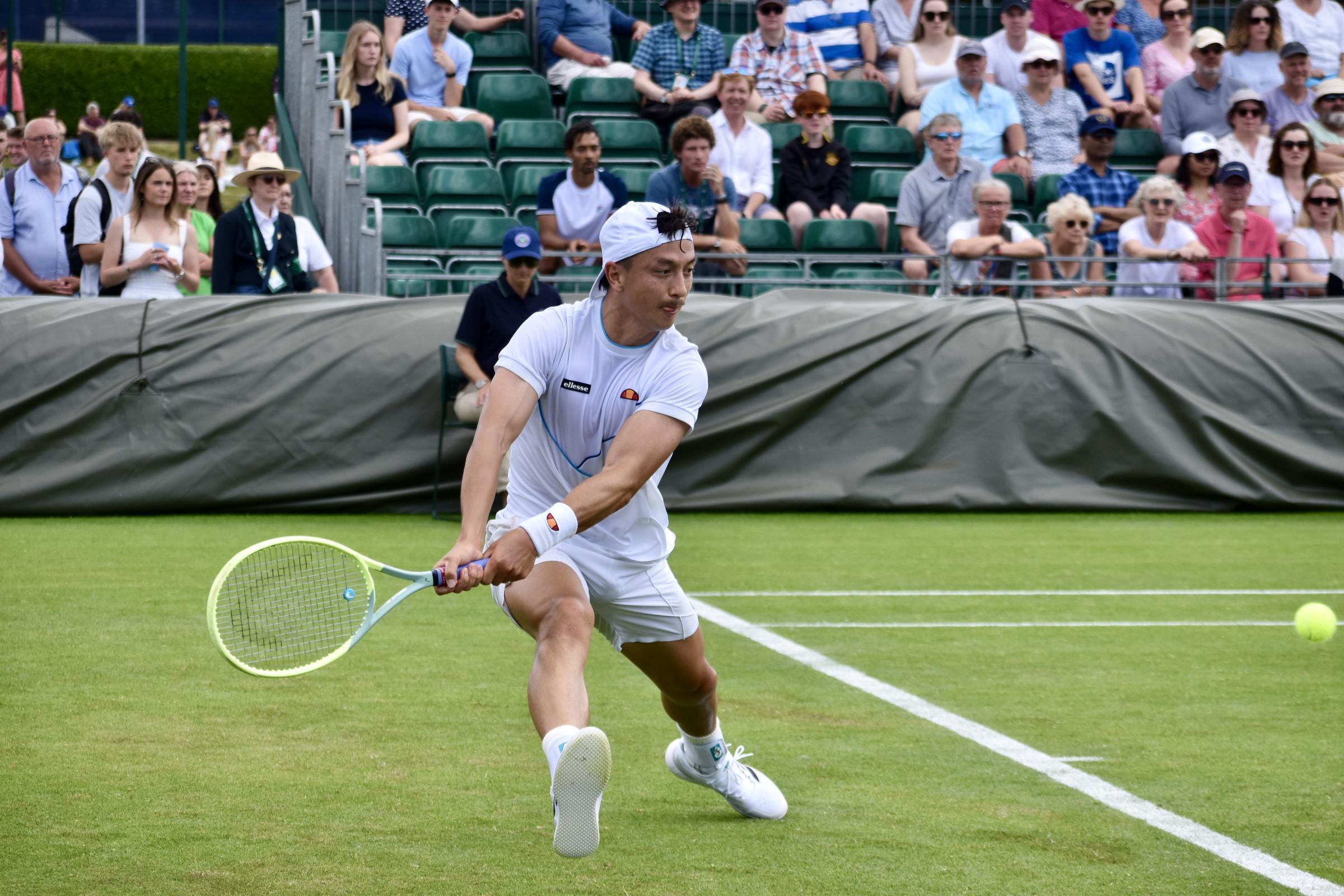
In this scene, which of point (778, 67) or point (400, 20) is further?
point (778, 67)

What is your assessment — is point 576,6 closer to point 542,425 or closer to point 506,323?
point 506,323

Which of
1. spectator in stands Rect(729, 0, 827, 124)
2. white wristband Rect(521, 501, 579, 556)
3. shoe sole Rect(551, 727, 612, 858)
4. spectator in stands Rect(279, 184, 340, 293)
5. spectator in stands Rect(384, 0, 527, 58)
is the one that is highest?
spectator in stands Rect(384, 0, 527, 58)

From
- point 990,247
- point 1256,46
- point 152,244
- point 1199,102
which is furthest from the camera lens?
point 1256,46

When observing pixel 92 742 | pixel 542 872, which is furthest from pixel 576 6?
pixel 542 872

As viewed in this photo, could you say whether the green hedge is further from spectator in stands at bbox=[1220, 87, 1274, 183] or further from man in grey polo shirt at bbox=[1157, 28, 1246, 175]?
spectator in stands at bbox=[1220, 87, 1274, 183]

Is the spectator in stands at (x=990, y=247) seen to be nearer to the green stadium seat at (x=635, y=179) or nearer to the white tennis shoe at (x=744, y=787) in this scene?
the green stadium seat at (x=635, y=179)

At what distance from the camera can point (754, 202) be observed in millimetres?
14023

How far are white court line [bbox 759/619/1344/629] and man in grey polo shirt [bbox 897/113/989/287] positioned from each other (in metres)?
6.05

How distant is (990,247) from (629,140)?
3.70m

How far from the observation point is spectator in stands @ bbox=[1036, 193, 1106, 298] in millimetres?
12961

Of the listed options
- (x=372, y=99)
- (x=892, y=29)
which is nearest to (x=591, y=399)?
(x=372, y=99)

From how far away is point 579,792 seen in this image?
3812 mm

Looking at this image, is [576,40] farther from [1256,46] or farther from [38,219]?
[1256,46]

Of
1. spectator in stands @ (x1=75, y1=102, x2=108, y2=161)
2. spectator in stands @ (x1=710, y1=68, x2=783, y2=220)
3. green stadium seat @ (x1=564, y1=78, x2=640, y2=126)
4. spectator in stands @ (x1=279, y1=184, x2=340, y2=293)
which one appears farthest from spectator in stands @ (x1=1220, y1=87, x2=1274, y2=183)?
→ spectator in stands @ (x1=75, y1=102, x2=108, y2=161)
